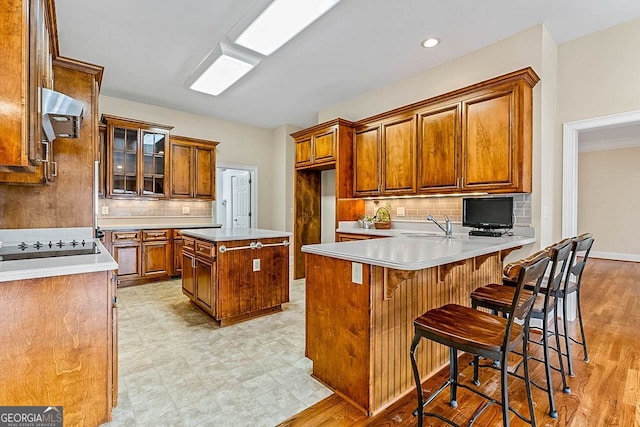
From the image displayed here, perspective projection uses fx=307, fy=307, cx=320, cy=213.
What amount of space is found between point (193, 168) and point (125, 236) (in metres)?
1.55

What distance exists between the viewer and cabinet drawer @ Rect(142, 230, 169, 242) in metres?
4.69

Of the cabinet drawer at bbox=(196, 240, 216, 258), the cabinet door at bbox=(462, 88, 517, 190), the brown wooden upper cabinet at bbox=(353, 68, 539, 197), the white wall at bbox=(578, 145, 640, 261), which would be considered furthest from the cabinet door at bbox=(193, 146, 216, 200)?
the white wall at bbox=(578, 145, 640, 261)

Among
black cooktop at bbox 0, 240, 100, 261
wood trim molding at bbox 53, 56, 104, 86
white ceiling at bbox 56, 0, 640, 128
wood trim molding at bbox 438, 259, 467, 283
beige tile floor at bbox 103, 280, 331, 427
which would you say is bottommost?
beige tile floor at bbox 103, 280, 331, 427

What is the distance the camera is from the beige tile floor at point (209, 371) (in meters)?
1.77

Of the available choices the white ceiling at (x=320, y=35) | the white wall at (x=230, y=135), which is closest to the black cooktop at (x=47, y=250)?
the white ceiling at (x=320, y=35)

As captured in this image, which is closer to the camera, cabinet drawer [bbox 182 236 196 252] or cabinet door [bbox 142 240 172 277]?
cabinet drawer [bbox 182 236 196 252]

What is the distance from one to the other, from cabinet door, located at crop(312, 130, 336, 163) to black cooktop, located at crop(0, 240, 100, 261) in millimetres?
3096

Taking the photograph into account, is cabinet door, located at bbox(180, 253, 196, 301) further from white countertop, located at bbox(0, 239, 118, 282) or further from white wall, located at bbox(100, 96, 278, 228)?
white wall, located at bbox(100, 96, 278, 228)

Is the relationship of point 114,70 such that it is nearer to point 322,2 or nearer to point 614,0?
point 322,2

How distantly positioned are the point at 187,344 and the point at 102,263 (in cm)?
144

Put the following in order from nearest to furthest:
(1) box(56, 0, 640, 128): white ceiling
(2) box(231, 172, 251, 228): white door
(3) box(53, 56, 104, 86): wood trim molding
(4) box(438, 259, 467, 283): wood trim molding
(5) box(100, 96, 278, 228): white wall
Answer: (4) box(438, 259, 467, 283): wood trim molding → (3) box(53, 56, 104, 86): wood trim molding → (1) box(56, 0, 640, 128): white ceiling → (5) box(100, 96, 278, 228): white wall → (2) box(231, 172, 251, 228): white door

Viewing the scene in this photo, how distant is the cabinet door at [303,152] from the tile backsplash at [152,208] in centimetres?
202

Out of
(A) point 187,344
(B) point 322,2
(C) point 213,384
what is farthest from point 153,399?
(B) point 322,2

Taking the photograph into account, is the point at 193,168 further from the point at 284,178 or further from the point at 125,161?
the point at 284,178
